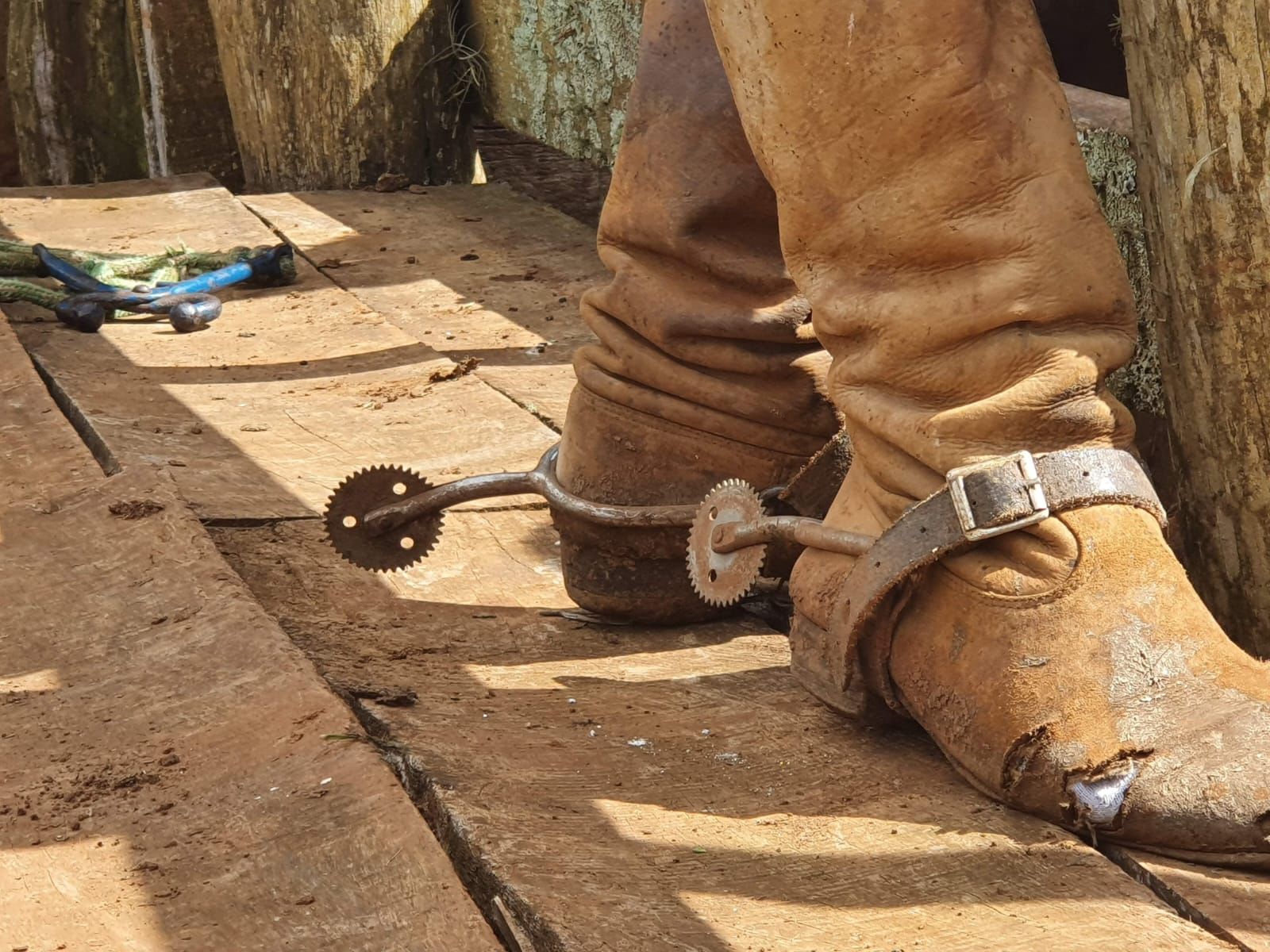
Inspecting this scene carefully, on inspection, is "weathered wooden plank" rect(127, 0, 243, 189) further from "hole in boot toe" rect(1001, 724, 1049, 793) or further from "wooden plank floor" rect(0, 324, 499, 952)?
"hole in boot toe" rect(1001, 724, 1049, 793)

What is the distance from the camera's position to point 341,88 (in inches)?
200

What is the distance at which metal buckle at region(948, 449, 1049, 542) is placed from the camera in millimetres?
1555

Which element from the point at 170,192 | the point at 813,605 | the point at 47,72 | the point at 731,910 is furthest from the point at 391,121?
the point at 731,910

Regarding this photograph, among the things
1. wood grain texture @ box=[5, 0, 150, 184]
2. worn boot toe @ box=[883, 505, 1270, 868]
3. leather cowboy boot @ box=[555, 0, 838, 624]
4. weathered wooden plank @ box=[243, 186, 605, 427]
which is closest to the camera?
worn boot toe @ box=[883, 505, 1270, 868]

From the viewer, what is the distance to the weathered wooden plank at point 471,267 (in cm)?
349

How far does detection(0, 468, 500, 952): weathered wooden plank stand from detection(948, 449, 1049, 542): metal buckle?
56 cm

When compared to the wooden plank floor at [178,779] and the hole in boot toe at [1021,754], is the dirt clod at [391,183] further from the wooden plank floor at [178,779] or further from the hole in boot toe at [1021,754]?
the hole in boot toe at [1021,754]

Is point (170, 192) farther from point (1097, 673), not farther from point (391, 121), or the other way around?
point (1097, 673)

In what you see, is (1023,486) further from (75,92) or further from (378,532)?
(75,92)

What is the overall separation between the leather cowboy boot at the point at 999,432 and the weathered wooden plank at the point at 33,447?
52.4 inches

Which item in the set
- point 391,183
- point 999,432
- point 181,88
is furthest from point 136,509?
point 181,88

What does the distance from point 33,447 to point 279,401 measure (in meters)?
0.56

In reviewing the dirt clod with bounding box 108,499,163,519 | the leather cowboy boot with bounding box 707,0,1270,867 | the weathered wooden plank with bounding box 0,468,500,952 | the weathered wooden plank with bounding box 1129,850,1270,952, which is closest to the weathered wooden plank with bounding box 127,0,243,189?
the dirt clod with bounding box 108,499,163,519

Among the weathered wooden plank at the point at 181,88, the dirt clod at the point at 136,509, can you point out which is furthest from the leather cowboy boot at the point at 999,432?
the weathered wooden plank at the point at 181,88
